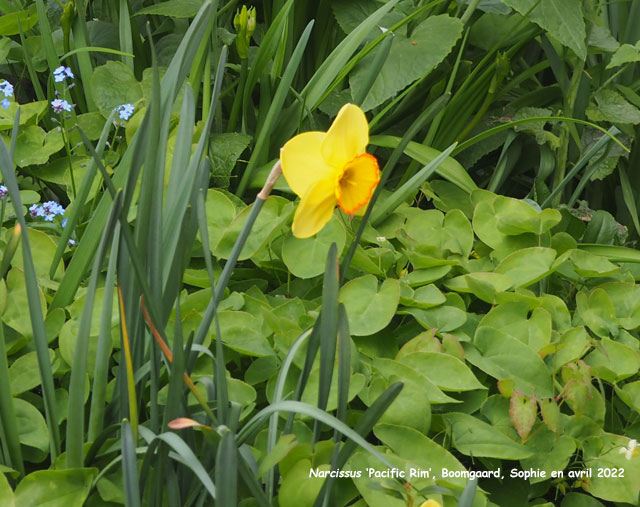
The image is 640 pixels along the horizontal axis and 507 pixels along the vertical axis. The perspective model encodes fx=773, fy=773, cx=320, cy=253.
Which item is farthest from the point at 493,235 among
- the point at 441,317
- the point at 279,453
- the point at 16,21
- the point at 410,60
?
the point at 16,21

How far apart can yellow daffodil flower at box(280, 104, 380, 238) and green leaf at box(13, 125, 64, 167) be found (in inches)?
34.8

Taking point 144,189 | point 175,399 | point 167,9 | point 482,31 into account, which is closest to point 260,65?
point 167,9

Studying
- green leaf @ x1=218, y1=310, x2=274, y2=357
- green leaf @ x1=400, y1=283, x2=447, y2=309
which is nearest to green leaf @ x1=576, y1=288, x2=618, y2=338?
green leaf @ x1=400, y1=283, x2=447, y2=309

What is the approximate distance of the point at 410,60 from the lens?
1508mm

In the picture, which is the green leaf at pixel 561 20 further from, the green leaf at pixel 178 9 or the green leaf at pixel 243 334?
the green leaf at pixel 243 334

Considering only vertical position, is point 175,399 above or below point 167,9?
below

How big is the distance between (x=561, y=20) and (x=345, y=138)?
3.01 ft

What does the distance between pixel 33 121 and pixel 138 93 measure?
0.70 ft

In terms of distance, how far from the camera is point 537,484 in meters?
1.02

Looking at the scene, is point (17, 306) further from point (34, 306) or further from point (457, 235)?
point (457, 235)

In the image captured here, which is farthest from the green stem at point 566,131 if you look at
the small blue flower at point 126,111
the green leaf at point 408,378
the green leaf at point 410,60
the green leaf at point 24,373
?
the green leaf at point 24,373

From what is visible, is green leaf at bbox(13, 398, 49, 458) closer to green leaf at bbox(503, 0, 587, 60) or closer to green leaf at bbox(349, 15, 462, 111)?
green leaf at bbox(349, 15, 462, 111)

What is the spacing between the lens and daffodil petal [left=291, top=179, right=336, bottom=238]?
2.29ft

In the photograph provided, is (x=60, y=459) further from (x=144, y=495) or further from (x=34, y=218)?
(x=34, y=218)
